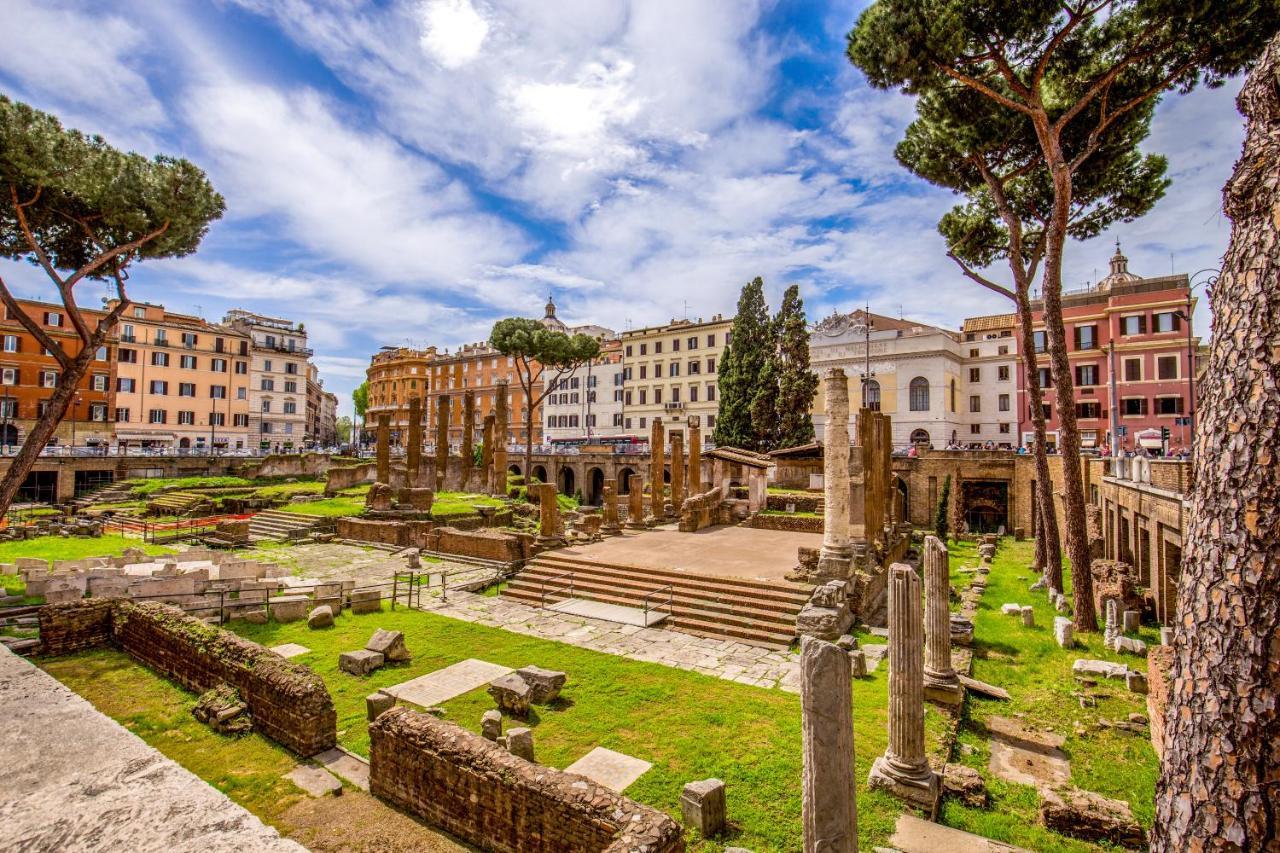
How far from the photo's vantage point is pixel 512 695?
29.9 ft

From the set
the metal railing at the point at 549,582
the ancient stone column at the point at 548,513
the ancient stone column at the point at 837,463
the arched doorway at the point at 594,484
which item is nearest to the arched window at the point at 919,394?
the arched doorway at the point at 594,484

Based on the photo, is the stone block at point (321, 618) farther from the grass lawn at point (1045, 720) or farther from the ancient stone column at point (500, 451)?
the ancient stone column at point (500, 451)

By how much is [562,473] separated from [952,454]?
29.2 m

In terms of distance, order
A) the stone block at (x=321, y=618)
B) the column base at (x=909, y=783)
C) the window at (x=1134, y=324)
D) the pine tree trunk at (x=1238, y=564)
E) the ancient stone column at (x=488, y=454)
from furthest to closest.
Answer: the ancient stone column at (x=488, y=454) → the window at (x=1134, y=324) → the stone block at (x=321, y=618) → the column base at (x=909, y=783) → the pine tree trunk at (x=1238, y=564)

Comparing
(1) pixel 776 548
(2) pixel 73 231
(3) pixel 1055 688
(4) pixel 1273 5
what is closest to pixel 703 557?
(1) pixel 776 548

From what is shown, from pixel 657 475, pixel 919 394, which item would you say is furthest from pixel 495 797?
pixel 919 394

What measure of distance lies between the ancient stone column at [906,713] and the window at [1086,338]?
129 ft

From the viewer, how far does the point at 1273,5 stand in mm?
12109

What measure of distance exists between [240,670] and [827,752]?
7.88 m

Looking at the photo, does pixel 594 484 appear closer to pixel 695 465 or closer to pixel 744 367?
pixel 744 367

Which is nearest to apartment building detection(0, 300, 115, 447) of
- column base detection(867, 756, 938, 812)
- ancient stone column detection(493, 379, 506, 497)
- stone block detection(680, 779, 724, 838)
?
ancient stone column detection(493, 379, 506, 497)

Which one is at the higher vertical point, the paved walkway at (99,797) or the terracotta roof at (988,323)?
the terracotta roof at (988,323)

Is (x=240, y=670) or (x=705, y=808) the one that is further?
(x=240, y=670)

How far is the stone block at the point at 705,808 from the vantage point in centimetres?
629
